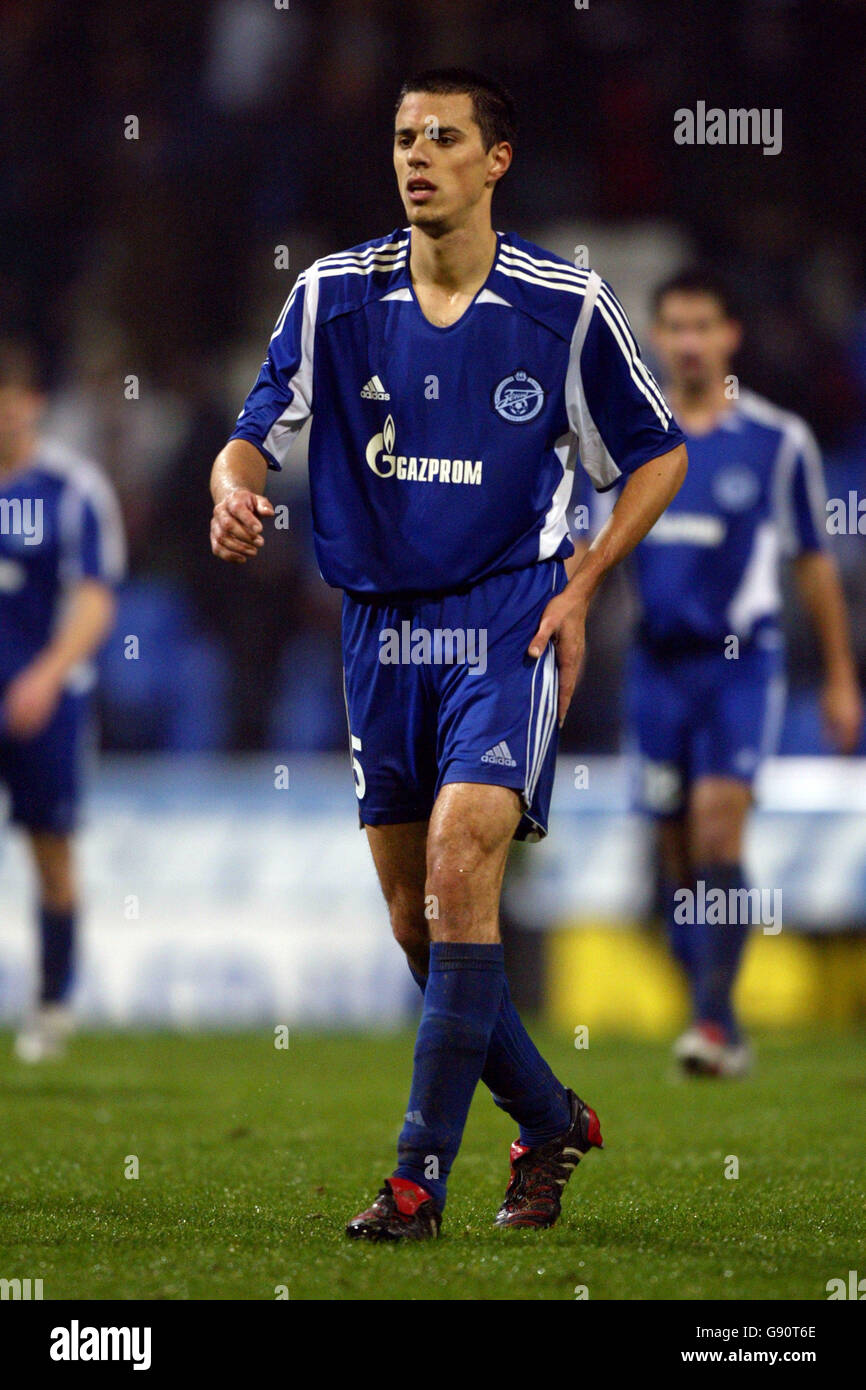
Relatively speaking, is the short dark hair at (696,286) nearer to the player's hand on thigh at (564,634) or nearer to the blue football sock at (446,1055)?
the player's hand on thigh at (564,634)

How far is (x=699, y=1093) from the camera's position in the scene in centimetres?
706

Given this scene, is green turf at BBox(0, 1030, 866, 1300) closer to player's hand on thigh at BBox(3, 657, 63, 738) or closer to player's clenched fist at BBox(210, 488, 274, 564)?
player's clenched fist at BBox(210, 488, 274, 564)

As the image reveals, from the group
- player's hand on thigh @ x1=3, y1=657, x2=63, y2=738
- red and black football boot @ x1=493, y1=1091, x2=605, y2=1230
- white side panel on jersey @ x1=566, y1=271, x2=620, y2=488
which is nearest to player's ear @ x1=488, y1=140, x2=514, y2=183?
white side panel on jersey @ x1=566, y1=271, x2=620, y2=488

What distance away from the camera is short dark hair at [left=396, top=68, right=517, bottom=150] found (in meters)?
4.13

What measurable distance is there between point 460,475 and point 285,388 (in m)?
0.43

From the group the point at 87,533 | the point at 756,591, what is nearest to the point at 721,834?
the point at 756,591

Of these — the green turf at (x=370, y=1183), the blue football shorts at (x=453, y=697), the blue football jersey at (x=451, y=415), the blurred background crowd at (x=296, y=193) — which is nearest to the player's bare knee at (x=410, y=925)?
the blue football shorts at (x=453, y=697)

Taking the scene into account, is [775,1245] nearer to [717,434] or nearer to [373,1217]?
[373,1217]

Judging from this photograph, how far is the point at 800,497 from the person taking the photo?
26.8 ft

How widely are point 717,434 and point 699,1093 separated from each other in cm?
277

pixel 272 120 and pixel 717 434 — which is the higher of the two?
pixel 272 120

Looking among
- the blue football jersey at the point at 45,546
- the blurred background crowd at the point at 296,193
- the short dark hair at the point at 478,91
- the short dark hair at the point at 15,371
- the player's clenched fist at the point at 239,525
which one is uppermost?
the blurred background crowd at the point at 296,193

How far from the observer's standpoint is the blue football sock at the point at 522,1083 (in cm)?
411
